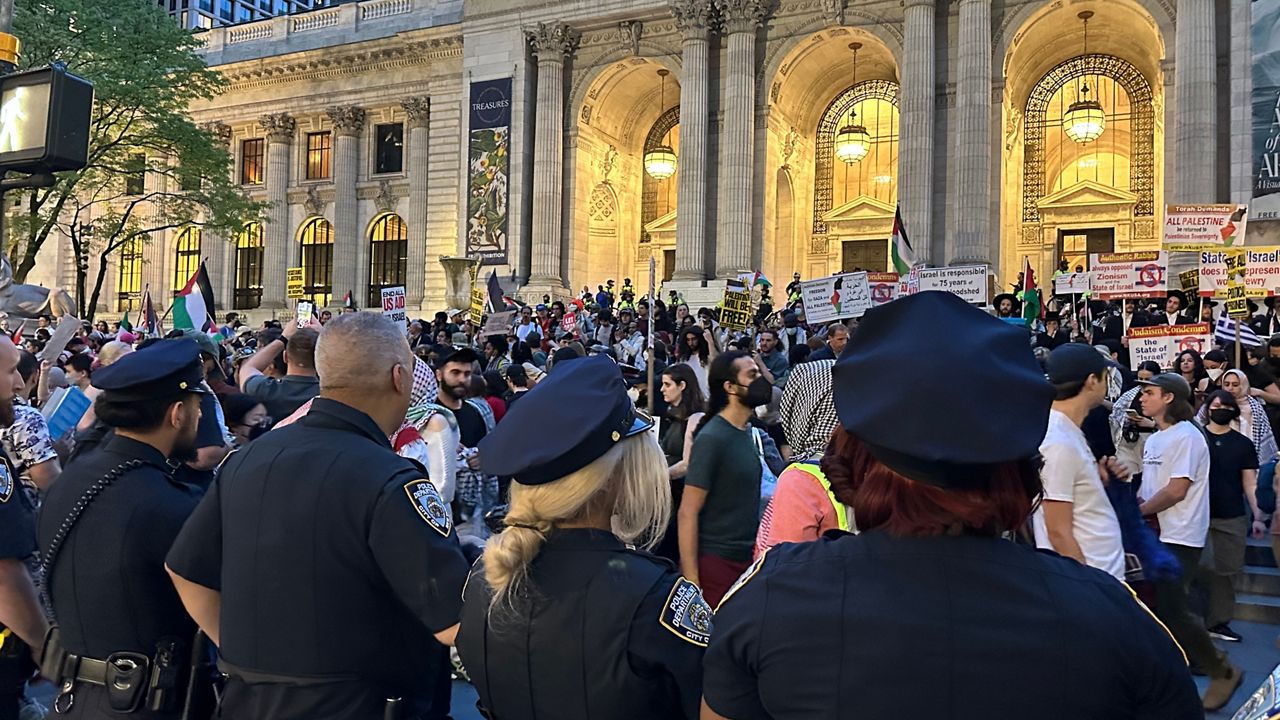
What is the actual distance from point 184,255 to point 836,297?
117ft

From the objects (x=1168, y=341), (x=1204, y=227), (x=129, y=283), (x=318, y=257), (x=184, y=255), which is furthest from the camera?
(x=129, y=283)

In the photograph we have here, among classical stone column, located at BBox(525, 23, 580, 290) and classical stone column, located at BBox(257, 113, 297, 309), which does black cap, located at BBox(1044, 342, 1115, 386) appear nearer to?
classical stone column, located at BBox(525, 23, 580, 290)

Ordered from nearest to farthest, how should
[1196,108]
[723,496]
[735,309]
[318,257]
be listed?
[723,496]
[735,309]
[1196,108]
[318,257]

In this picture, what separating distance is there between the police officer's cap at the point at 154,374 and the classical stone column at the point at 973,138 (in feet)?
80.8

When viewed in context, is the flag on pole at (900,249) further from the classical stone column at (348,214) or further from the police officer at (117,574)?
the classical stone column at (348,214)

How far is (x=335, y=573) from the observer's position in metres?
2.51

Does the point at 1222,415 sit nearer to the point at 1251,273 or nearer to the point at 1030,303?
the point at 1251,273

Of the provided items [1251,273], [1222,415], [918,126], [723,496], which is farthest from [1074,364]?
[918,126]

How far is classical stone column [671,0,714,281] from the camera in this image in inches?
1158

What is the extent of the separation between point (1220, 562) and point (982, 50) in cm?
2161

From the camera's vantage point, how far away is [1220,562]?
7.31 metres

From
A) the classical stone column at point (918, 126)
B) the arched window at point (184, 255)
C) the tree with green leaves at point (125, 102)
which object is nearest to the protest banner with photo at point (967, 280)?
the classical stone column at point (918, 126)

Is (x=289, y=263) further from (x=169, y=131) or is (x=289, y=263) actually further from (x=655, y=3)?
(x=655, y=3)

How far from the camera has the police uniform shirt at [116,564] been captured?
9.66ft
